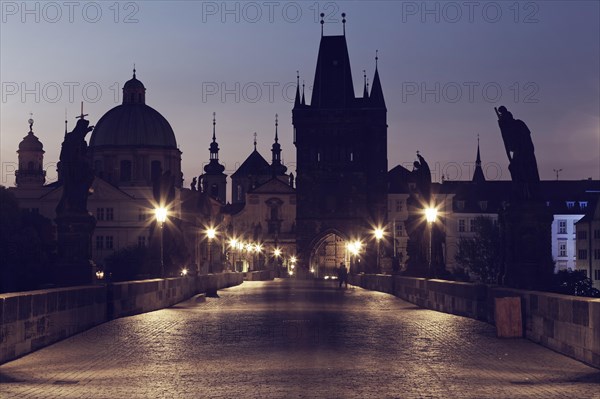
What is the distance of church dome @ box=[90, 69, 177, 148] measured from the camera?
155125mm

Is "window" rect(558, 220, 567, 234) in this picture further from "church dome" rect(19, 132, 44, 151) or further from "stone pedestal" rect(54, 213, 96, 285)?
"stone pedestal" rect(54, 213, 96, 285)

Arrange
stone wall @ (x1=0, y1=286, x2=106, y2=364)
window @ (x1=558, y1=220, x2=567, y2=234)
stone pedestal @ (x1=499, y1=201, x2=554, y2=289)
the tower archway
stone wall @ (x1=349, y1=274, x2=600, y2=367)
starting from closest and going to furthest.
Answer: stone wall @ (x1=349, y1=274, x2=600, y2=367), stone wall @ (x1=0, y1=286, x2=106, y2=364), stone pedestal @ (x1=499, y1=201, x2=554, y2=289), the tower archway, window @ (x1=558, y1=220, x2=567, y2=234)

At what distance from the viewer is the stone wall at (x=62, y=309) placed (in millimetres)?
18266

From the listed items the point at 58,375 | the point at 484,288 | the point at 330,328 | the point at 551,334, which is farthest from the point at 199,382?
the point at 484,288

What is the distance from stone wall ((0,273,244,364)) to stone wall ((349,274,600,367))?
9155mm

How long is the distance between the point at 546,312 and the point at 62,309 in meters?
9.62

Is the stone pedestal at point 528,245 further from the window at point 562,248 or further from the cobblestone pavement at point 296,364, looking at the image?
the window at point 562,248

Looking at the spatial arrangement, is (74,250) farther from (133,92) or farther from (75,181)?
(133,92)

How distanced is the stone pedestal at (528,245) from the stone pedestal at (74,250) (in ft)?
43.8

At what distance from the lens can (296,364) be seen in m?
16.8

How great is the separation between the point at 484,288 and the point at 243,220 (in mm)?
142975

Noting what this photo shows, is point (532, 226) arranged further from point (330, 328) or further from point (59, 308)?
point (59, 308)

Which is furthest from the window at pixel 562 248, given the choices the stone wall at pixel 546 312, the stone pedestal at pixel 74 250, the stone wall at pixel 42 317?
the stone wall at pixel 42 317

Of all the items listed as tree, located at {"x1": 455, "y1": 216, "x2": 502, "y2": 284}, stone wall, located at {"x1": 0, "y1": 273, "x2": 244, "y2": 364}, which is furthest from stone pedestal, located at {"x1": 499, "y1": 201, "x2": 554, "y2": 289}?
tree, located at {"x1": 455, "y1": 216, "x2": 502, "y2": 284}
